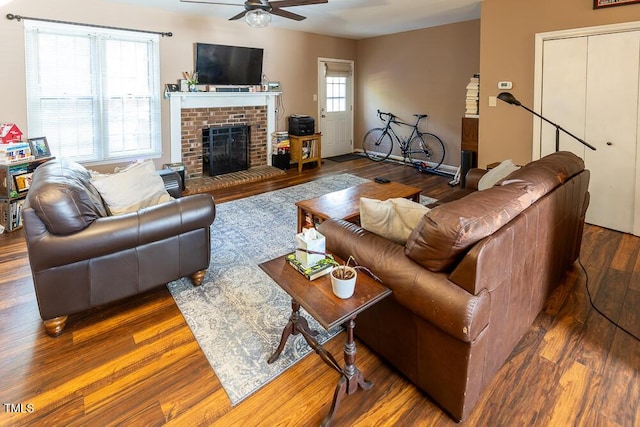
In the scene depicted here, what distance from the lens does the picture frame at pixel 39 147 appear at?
4.00m

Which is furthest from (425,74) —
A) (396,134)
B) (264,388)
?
(264,388)

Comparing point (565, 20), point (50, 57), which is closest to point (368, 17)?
point (565, 20)

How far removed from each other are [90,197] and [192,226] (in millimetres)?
615

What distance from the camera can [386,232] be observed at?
6.05 ft

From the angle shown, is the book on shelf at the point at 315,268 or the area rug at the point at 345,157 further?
the area rug at the point at 345,157

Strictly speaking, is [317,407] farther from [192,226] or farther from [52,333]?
[52,333]

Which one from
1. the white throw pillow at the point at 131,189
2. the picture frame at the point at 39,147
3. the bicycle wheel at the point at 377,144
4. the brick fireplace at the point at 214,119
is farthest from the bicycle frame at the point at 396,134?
the picture frame at the point at 39,147

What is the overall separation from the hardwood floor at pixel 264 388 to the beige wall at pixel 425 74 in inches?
175

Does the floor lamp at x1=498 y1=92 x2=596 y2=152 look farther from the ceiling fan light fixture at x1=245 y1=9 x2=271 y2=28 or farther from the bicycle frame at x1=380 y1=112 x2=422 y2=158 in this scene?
the bicycle frame at x1=380 y1=112 x2=422 y2=158

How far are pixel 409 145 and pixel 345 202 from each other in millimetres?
4259

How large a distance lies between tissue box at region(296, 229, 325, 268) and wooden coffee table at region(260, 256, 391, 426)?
0.07 metres

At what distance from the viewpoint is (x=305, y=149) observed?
22.0 feet

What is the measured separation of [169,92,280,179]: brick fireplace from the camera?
546cm

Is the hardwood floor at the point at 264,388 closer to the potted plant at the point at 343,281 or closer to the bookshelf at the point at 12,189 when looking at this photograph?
the potted plant at the point at 343,281
